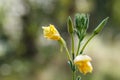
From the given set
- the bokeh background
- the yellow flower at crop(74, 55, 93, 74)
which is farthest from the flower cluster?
the bokeh background

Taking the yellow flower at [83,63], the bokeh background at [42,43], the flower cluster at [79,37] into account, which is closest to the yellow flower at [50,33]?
the flower cluster at [79,37]

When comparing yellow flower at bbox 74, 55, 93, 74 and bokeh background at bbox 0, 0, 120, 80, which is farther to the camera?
bokeh background at bbox 0, 0, 120, 80

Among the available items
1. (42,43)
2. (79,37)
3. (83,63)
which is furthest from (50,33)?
(42,43)

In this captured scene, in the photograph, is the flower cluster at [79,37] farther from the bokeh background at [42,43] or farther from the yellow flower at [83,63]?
the bokeh background at [42,43]

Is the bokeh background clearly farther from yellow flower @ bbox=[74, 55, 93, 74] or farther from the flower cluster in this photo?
yellow flower @ bbox=[74, 55, 93, 74]

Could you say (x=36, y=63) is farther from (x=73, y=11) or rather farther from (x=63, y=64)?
(x=73, y=11)

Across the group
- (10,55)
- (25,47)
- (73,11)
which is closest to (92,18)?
(73,11)

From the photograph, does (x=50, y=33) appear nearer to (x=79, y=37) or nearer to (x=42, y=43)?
(x=79, y=37)
